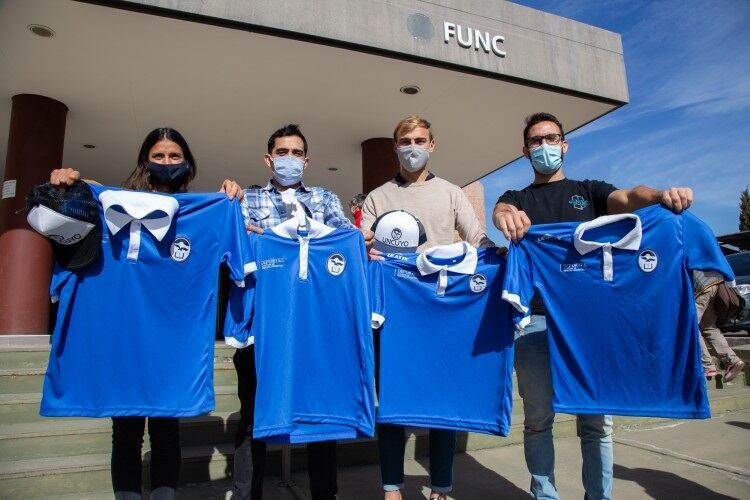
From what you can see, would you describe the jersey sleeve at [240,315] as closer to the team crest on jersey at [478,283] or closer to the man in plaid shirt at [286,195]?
the man in plaid shirt at [286,195]

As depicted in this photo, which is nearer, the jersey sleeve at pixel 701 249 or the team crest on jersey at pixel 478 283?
the jersey sleeve at pixel 701 249

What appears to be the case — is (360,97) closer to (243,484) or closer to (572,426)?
(572,426)

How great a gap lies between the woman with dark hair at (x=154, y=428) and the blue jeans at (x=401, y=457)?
1110mm

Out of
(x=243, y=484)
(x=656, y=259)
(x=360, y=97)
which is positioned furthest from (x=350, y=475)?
(x=360, y=97)

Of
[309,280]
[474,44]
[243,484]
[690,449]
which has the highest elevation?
[474,44]

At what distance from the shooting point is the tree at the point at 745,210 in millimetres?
37469

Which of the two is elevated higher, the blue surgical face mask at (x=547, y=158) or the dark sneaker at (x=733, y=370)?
the blue surgical face mask at (x=547, y=158)

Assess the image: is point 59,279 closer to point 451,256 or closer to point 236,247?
point 236,247

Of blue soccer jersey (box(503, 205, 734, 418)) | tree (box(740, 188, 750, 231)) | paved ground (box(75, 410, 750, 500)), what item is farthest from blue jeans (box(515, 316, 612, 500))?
tree (box(740, 188, 750, 231))

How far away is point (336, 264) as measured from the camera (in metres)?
2.83

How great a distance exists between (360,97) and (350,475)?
517 cm

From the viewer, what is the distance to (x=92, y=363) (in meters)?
2.45

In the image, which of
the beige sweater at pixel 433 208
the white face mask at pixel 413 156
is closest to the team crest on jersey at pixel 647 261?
the beige sweater at pixel 433 208

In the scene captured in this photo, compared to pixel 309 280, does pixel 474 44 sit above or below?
above
